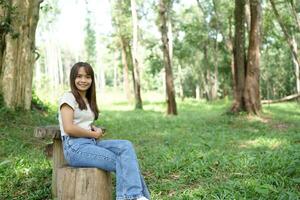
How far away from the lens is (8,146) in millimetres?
8648

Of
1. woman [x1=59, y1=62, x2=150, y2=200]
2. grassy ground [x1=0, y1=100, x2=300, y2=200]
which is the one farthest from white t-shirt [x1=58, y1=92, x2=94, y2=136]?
grassy ground [x1=0, y1=100, x2=300, y2=200]

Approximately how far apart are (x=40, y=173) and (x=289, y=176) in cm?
339

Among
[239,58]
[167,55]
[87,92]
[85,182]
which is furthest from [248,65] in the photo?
[85,182]

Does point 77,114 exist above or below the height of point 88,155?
above

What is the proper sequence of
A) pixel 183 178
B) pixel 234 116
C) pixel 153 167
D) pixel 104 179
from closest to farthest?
pixel 104 179, pixel 183 178, pixel 153 167, pixel 234 116

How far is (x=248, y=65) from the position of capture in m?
15.6

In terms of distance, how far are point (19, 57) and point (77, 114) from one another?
784 cm

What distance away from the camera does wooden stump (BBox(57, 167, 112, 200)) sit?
4.43 m

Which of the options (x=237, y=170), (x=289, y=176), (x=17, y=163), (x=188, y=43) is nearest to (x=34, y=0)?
(x=17, y=163)

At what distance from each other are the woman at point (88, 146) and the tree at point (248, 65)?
11.3 meters

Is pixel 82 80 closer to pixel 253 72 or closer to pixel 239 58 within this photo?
pixel 253 72

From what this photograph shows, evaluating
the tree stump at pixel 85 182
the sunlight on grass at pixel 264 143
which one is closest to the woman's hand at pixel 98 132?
the tree stump at pixel 85 182

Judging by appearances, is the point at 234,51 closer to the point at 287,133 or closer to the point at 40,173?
the point at 287,133

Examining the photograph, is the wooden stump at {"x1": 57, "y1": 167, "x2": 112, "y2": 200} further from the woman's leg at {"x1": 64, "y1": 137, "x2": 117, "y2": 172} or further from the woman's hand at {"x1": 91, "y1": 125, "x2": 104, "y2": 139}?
the woman's hand at {"x1": 91, "y1": 125, "x2": 104, "y2": 139}
